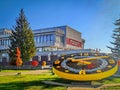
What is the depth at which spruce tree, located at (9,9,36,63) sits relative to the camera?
2372cm

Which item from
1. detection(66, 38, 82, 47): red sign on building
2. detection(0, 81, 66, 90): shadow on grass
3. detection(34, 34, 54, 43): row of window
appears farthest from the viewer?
detection(66, 38, 82, 47): red sign on building

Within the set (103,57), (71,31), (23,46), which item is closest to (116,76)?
(103,57)

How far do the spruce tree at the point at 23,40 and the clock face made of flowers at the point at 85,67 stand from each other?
13.2 m

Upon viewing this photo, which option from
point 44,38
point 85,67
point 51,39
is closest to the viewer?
point 85,67

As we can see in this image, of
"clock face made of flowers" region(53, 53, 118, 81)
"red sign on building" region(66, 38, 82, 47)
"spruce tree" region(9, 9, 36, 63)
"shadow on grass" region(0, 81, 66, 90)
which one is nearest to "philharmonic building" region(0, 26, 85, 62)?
"red sign on building" region(66, 38, 82, 47)

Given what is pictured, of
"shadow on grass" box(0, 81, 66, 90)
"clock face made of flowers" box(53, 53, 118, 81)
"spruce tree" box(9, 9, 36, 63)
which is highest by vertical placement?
"spruce tree" box(9, 9, 36, 63)

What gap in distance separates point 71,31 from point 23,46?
13325mm

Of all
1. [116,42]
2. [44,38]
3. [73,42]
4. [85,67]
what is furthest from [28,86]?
[73,42]

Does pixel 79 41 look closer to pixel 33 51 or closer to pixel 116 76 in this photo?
pixel 33 51

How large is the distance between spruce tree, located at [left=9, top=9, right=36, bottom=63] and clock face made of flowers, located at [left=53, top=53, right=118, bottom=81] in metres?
13.2

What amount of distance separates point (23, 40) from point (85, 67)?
15043mm

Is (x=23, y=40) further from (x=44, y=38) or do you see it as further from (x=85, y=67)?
(x=85, y=67)

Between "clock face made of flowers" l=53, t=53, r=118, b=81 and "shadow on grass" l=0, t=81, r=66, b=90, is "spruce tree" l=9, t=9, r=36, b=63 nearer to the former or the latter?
"clock face made of flowers" l=53, t=53, r=118, b=81

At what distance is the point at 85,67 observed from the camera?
32.8ft
